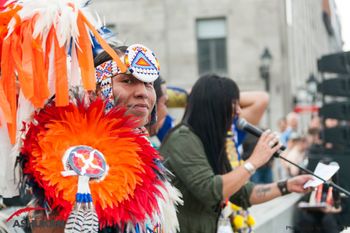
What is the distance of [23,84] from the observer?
6.02 ft

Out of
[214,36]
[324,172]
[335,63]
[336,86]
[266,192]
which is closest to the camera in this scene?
[324,172]

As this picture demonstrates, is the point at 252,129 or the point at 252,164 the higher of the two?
the point at 252,129

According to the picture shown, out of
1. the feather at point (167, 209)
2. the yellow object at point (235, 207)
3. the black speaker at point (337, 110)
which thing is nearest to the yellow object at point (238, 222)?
the yellow object at point (235, 207)

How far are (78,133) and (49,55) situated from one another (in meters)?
0.26

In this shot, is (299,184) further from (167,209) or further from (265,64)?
(265,64)

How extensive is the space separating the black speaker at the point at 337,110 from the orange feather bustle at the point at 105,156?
416 cm

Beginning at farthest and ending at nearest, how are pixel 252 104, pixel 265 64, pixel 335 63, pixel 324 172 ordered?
pixel 265 64
pixel 335 63
pixel 252 104
pixel 324 172

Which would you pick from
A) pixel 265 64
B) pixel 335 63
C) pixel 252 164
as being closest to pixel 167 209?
pixel 252 164

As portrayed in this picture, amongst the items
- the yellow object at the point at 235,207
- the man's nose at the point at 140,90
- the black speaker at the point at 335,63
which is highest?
the man's nose at the point at 140,90

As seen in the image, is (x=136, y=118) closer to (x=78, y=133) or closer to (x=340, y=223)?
(x=78, y=133)

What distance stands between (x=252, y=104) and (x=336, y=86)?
1.87m

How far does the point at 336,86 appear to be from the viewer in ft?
18.9

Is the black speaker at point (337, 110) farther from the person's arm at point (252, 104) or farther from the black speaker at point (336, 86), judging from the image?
the person's arm at point (252, 104)

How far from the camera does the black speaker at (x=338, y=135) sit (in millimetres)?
5779
